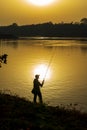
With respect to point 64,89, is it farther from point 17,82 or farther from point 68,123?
point 68,123

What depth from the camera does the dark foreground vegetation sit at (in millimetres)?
13320

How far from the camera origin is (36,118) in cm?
1445

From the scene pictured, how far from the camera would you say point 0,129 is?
12.6 m

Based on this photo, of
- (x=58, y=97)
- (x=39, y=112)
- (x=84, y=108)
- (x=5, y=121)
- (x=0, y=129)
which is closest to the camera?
(x=0, y=129)

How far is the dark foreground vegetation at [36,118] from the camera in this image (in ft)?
43.7

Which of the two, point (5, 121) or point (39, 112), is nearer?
point (5, 121)

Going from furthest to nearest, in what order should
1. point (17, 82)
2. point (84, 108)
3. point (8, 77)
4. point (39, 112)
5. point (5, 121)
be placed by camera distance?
1. point (8, 77)
2. point (17, 82)
3. point (84, 108)
4. point (39, 112)
5. point (5, 121)

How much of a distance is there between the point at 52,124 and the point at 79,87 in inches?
809

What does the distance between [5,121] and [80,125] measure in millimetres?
2509

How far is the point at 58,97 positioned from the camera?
93.6 feet

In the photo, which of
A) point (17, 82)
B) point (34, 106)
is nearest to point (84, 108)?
point (34, 106)

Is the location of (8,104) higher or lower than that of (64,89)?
lower

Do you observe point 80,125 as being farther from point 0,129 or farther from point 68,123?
point 0,129

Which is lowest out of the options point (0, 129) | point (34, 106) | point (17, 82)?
point (0, 129)
